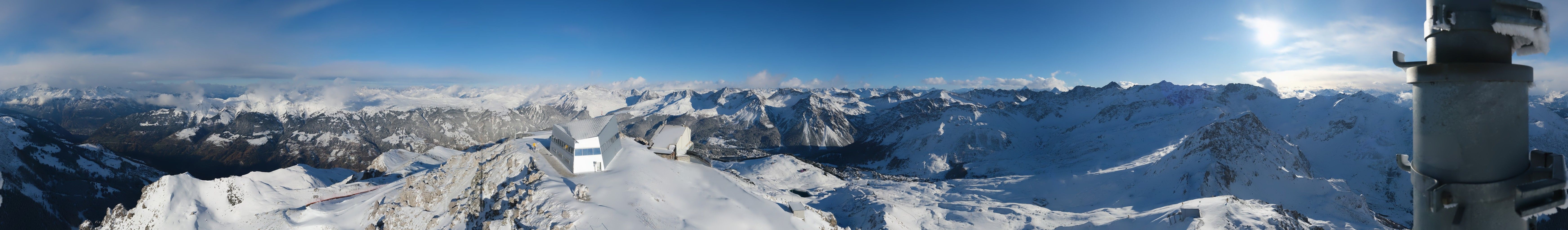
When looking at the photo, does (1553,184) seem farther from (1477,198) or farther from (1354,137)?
(1354,137)

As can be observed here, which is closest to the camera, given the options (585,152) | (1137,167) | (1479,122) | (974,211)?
(1479,122)

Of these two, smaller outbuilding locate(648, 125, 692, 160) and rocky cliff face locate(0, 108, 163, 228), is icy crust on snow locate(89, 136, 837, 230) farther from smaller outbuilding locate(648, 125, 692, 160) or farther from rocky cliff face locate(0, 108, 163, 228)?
rocky cliff face locate(0, 108, 163, 228)

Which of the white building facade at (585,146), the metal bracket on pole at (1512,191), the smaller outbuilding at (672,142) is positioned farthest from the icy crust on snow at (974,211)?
the metal bracket on pole at (1512,191)

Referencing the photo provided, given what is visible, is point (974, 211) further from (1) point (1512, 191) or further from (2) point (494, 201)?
(1) point (1512, 191)

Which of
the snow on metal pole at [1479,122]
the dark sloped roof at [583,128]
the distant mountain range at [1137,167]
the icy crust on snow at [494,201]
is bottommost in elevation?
the distant mountain range at [1137,167]

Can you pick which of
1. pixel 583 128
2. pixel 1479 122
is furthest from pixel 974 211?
pixel 1479 122

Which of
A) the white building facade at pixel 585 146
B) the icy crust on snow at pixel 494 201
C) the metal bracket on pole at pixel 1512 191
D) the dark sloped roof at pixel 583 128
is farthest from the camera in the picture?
the dark sloped roof at pixel 583 128

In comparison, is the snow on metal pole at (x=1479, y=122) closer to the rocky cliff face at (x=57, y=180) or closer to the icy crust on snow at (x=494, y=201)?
the icy crust on snow at (x=494, y=201)
